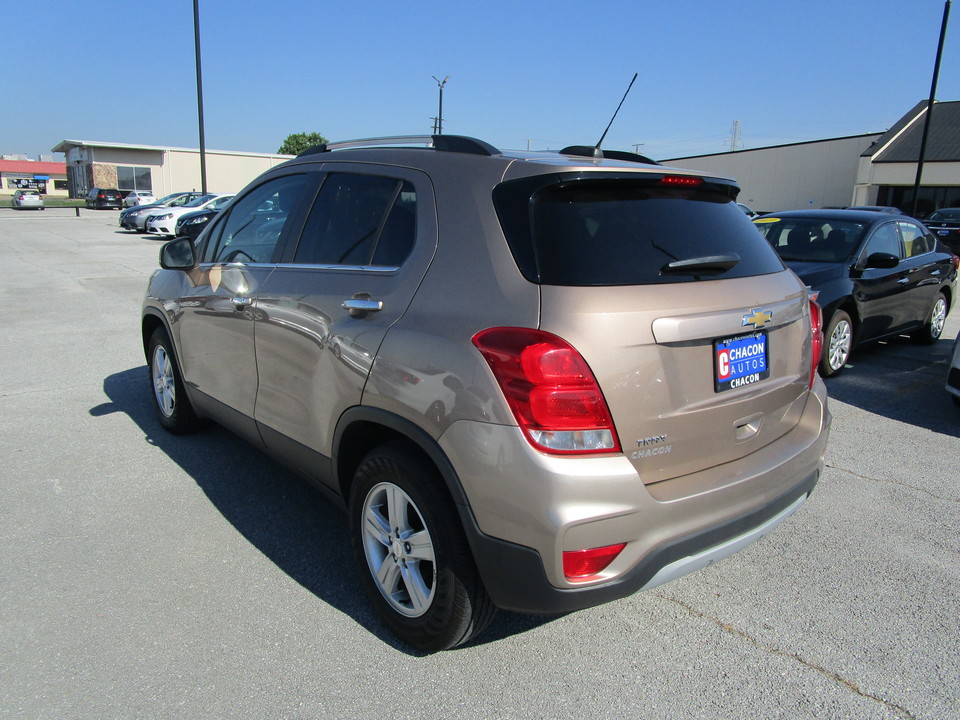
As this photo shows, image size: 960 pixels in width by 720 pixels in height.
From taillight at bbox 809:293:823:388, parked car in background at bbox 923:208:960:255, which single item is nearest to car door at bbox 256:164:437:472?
taillight at bbox 809:293:823:388

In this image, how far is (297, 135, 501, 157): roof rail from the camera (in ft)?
8.89

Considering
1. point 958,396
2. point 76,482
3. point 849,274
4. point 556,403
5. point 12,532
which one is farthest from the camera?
point 849,274

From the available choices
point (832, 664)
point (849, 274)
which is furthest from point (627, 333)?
point (849, 274)

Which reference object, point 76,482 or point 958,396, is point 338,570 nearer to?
point 76,482

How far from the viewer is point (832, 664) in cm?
262

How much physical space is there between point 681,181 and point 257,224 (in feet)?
7.33

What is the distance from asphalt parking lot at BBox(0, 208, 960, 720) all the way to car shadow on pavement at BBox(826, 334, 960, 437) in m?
0.99

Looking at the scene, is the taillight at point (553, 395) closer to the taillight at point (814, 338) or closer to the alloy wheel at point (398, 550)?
the alloy wheel at point (398, 550)

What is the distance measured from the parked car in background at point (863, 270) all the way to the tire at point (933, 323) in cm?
1

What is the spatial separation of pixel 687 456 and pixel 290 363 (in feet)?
5.83

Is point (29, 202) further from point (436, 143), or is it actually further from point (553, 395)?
point (553, 395)

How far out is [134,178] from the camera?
50.8 meters

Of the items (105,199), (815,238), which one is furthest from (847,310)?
(105,199)

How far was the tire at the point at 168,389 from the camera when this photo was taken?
467cm
